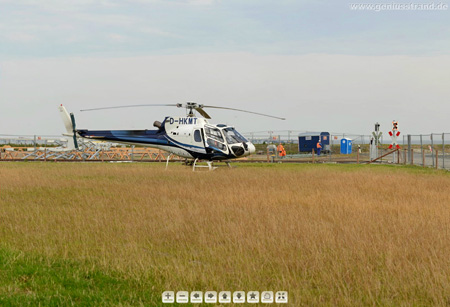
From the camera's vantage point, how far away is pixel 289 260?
6.90 meters

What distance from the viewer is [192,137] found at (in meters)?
23.1

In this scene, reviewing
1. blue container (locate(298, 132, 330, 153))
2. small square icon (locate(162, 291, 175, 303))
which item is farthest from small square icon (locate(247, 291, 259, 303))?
blue container (locate(298, 132, 330, 153))

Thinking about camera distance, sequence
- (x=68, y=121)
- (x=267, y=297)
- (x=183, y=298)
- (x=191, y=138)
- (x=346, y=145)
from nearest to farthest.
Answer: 1. (x=183, y=298)
2. (x=267, y=297)
3. (x=191, y=138)
4. (x=68, y=121)
5. (x=346, y=145)

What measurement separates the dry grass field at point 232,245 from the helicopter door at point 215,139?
7.37 meters

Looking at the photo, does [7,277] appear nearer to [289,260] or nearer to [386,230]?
[289,260]

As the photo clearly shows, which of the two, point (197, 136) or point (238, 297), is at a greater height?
point (197, 136)

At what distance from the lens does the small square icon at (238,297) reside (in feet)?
17.0

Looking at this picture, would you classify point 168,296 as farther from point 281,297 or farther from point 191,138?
point 191,138

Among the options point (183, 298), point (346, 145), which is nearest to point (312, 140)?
point (346, 145)

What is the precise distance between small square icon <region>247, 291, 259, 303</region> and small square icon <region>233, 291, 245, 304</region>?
2.7 inches

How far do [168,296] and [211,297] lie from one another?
47 centimetres

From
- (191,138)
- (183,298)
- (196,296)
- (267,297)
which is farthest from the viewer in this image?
(191,138)

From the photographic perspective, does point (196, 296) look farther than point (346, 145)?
No

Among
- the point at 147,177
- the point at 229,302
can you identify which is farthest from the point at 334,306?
the point at 147,177
